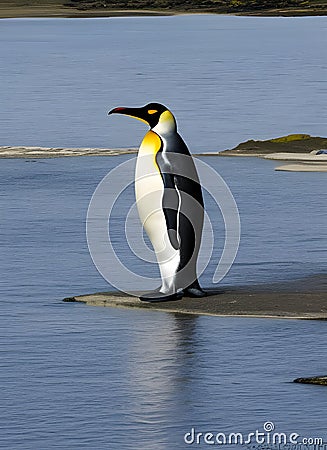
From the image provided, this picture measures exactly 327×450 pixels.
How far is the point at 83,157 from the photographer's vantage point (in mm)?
24250

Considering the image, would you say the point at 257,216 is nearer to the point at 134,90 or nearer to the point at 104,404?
the point at 104,404

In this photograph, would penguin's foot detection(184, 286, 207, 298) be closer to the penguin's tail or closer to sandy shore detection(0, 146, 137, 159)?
the penguin's tail

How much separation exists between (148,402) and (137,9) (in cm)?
10752

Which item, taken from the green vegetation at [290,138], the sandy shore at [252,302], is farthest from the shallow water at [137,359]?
the green vegetation at [290,138]

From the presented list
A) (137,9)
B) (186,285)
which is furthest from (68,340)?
(137,9)

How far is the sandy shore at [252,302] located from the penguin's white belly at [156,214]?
0.28 m

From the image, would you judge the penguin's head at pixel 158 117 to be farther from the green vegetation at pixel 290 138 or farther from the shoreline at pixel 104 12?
the shoreline at pixel 104 12

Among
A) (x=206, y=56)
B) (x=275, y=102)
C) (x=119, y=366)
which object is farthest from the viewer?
(x=206, y=56)

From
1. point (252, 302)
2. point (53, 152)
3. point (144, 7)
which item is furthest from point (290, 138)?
point (144, 7)

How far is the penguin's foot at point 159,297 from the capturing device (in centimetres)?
1257

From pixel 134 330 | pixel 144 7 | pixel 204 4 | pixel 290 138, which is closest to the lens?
pixel 134 330

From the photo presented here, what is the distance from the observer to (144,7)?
376ft

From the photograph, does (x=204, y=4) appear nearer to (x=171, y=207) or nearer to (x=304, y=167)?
(x=304, y=167)

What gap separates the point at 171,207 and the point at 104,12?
342 feet
